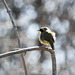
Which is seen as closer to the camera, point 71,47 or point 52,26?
point 52,26

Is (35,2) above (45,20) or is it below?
above

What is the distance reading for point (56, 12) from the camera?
1331 centimetres

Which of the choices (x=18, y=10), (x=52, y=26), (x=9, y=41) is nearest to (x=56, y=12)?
(x=52, y=26)

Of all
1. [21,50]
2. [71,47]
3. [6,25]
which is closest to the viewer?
[21,50]

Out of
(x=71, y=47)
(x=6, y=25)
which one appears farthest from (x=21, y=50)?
(x=71, y=47)

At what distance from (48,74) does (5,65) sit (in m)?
2.16

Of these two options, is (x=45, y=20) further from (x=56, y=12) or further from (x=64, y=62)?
(x=64, y=62)

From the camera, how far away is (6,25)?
40.3 ft

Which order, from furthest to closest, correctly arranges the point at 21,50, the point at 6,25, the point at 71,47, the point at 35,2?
the point at 71,47, the point at 35,2, the point at 6,25, the point at 21,50

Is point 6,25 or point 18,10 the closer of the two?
point 6,25

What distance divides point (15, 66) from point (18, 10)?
108 inches

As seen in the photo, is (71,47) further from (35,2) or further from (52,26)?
(35,2)

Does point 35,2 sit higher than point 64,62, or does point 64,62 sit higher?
point 35,2

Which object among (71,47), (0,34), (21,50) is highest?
(21,50)
